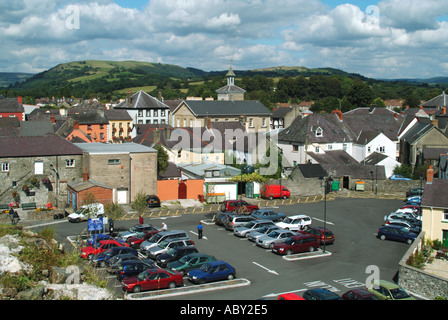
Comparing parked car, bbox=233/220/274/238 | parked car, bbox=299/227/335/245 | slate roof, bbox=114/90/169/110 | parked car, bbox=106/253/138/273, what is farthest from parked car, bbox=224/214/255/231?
slate roof, bbox=114/90/169/110

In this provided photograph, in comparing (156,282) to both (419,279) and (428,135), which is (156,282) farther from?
(428,135)

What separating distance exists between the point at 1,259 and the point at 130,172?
27.4 metres

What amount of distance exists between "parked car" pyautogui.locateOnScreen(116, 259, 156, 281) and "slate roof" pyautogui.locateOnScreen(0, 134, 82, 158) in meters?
21.7

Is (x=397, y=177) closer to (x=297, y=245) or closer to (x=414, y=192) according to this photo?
(x=414, y=192)

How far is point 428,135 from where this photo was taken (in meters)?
57.5

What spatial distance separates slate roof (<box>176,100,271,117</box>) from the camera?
76.9 meters

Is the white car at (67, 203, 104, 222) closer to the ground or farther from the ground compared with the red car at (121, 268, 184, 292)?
farther from the ground

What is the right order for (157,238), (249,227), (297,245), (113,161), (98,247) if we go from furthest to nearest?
1. (113,161)
2. (249,227)
3. (157,238)
4. (297,245)
5. (98,247)

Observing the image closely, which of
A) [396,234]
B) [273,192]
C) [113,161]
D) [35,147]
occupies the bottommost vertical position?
[396,234]

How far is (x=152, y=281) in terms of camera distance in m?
20.5

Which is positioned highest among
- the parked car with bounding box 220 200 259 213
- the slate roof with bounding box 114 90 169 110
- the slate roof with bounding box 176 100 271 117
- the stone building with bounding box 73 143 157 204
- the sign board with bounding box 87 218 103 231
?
the slate roof with bounding box 114 90 169 110

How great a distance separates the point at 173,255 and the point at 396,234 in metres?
16.2

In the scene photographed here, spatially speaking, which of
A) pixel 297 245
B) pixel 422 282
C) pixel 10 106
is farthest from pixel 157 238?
pixel 10 106

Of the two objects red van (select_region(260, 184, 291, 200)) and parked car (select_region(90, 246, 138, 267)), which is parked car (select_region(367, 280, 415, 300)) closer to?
parked car (select_region(90, 246, 138, 267))
